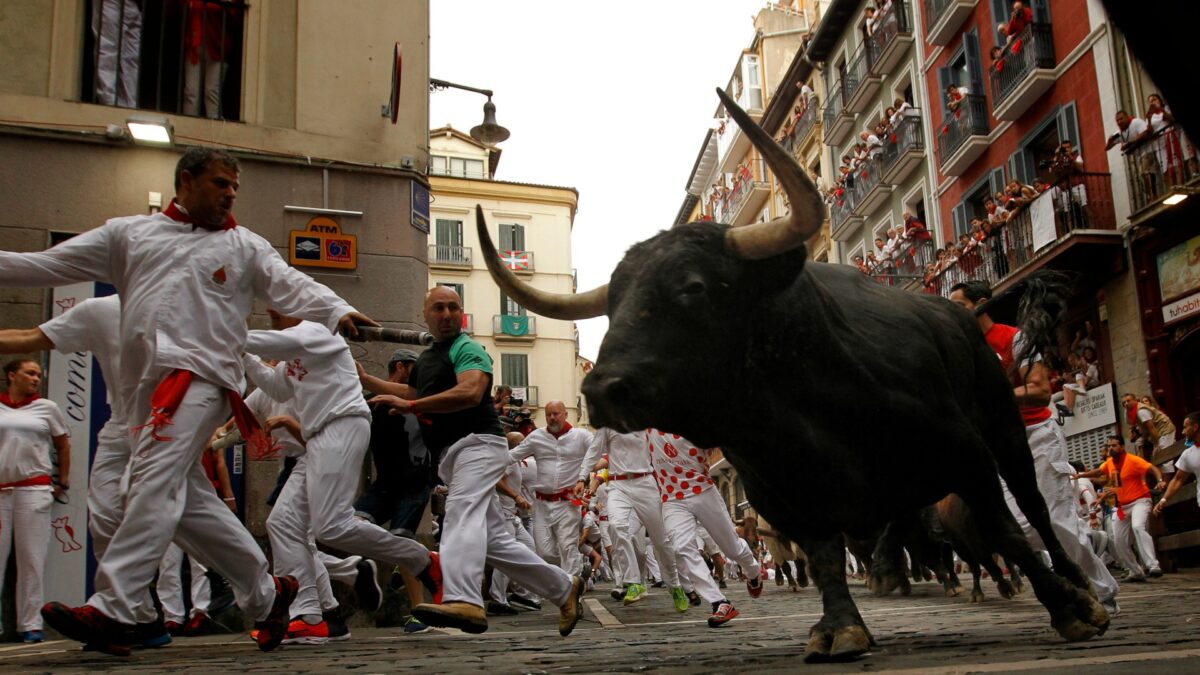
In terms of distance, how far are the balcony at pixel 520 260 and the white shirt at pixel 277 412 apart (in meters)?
44.6

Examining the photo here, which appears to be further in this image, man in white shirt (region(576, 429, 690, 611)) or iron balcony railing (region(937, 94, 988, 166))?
iron balcony railing (region(937, 94, 988, 166))

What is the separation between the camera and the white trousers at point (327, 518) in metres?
6.64

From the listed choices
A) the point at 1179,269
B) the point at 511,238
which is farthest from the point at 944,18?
the point at 511,238

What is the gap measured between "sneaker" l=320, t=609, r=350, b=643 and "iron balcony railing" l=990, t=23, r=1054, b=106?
20.1 meters

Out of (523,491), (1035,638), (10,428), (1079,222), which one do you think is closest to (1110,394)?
(1079,222)

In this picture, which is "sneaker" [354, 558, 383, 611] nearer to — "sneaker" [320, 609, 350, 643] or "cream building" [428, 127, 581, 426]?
"sneaker" [320, 609, 350, 643]

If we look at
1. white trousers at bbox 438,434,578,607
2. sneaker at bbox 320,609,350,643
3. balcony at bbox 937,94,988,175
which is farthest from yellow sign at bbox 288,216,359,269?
balcony at bbox 937,94,988,175

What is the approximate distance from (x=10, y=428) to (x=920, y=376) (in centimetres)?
706

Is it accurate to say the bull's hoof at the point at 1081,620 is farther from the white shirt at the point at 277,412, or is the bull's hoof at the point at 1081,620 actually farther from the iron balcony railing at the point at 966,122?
the iron balcony railing at the point at 966,122

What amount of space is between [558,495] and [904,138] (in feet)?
65.5

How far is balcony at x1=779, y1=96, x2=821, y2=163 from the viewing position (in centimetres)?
3944

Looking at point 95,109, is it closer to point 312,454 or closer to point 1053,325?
point 312,454

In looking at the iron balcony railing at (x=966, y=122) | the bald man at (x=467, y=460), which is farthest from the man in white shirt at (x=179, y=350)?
the iron balcony railing at (x=966, y=122)

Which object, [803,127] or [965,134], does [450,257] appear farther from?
[965,134]
